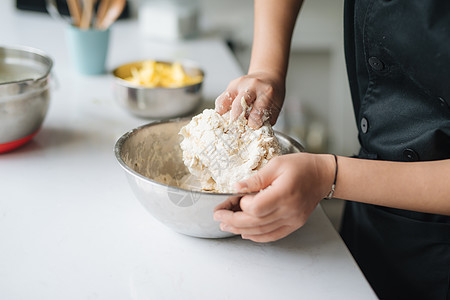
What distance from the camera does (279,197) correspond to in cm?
64

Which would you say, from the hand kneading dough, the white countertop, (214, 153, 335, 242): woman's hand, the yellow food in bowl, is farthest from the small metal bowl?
(214, 153, 335, 242): woman's hand

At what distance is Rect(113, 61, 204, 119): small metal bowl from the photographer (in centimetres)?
117

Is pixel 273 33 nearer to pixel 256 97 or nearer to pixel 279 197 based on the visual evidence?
pixel 256 97

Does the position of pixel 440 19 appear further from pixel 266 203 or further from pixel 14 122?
pixel 14 122

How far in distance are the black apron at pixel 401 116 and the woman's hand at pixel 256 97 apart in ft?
0.58

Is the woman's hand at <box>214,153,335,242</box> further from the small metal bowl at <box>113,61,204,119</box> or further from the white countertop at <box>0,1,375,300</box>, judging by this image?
the small metal bowl at <box>113,61,204,119</box>

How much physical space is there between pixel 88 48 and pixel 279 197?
1003mm

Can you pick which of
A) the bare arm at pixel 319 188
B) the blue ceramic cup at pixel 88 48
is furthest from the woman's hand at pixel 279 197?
the blue ceramic cup at pixel 88 48

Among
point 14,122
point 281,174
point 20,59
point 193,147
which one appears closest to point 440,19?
point 281,174

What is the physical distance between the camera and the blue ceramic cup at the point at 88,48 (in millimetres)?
1398

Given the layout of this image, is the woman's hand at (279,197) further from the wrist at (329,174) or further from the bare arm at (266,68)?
the bare arm at (266,68)

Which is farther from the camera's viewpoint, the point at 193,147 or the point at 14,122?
the point at 14,122

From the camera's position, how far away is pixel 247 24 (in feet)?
7.43

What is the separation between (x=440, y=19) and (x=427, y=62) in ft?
0.22
